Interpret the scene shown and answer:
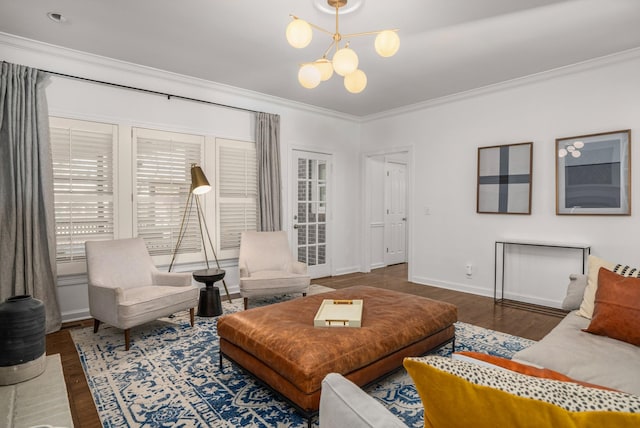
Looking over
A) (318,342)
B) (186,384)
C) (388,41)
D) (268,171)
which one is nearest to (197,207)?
(268,171)

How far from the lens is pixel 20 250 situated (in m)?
3.20

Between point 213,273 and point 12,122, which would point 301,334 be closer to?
point 213,273

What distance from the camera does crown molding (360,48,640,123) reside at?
357 centimetres

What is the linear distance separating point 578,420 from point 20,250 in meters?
4.12

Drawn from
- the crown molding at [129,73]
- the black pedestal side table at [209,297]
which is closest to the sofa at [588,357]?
the black pedestal side table at [209,297]

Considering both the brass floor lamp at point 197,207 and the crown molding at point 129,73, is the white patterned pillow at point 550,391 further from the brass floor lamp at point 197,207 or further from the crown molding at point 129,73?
the crown molding at point 129,73

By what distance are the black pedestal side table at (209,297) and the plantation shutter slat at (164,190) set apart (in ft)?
2.39

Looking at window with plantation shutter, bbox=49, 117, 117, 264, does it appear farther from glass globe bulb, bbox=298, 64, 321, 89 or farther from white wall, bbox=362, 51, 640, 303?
white wall, bbox=362, 51, 640, 303

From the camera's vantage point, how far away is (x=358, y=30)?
10.2 feet

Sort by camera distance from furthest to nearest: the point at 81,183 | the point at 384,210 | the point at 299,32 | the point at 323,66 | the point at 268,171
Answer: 1. the point at 384,210
2. the point at 268,171
3. the point at 81,183
4. the point at 323,66
5. the point at 299,32

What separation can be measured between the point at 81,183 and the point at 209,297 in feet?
5.82

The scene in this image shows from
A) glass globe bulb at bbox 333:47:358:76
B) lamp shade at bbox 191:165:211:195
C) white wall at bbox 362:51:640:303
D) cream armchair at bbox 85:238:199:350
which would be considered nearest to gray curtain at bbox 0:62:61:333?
cream armchair at bbox 85:238:199:350

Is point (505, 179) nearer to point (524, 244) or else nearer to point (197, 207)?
point (524, 244)

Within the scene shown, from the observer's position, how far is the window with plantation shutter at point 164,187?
4.00 m
